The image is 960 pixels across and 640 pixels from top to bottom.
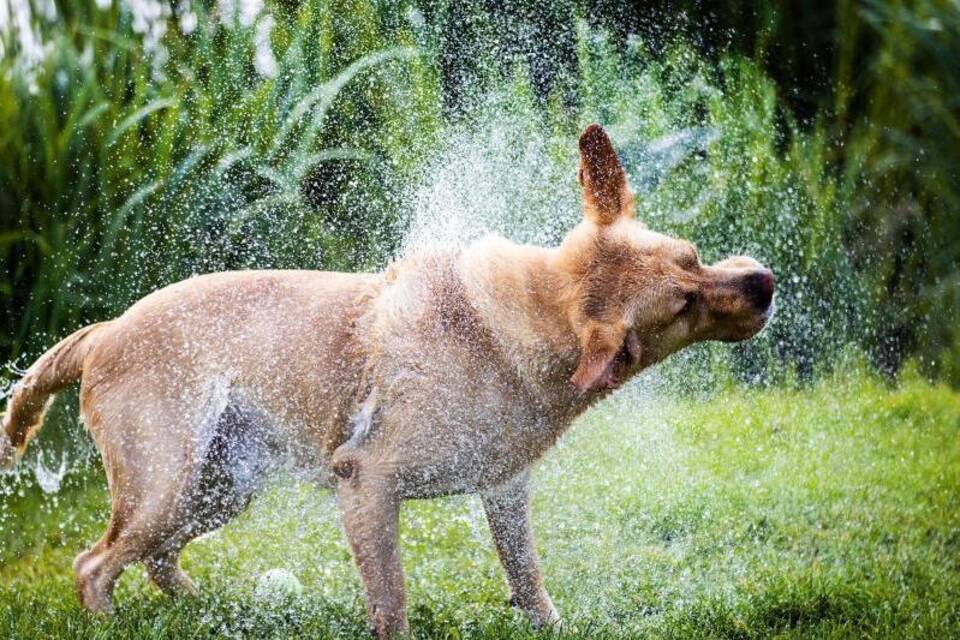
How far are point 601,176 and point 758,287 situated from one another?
20.2 inches

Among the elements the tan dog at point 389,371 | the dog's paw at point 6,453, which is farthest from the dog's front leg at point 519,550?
the dog's paw at point 6,453

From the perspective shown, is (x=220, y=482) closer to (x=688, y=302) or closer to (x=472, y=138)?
(x=688, y=302)

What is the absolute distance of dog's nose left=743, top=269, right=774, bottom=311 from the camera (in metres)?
3.08

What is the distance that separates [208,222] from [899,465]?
11.5 feet

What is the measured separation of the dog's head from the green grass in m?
0.59

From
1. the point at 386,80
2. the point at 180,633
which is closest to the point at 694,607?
the point at 180,633

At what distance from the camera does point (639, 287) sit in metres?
3.05

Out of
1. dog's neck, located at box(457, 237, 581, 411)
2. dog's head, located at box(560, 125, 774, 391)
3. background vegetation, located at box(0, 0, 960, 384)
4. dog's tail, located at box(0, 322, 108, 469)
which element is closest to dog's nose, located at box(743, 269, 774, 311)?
dog's head, located at box(560, 125, 774, 391)

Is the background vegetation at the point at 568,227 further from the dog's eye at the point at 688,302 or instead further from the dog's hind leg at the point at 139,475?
the dog's eye at the point at 688,302

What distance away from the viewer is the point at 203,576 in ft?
14.2

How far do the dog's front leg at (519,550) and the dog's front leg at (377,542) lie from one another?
467mm

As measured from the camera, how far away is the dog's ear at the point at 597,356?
283 centimetres

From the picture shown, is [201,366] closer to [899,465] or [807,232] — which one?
[899,465]

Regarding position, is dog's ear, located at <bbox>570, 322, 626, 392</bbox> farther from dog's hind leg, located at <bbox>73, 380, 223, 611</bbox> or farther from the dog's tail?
the dog's tail
